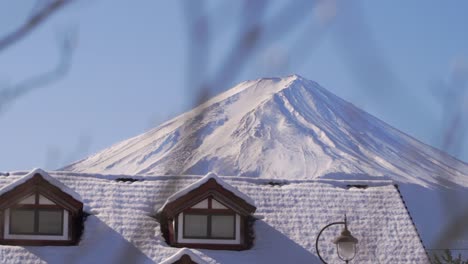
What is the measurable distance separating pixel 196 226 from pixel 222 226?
0.48 meters

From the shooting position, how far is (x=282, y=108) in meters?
76.2

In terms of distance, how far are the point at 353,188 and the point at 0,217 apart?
24.5ft

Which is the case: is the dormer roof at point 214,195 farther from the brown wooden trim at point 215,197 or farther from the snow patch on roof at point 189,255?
the snow patch on roof at point 189,255

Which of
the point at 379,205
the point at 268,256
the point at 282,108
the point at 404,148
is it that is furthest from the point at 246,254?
the point at 282,108

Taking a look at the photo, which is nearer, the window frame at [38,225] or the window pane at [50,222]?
the window frame at [38,225]

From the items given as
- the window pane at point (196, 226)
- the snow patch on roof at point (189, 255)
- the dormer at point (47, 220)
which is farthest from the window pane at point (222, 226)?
the dormer at point (47, 220)

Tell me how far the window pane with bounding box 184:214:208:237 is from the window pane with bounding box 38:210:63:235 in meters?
2.24

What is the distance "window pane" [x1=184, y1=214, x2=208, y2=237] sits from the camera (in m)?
19.2

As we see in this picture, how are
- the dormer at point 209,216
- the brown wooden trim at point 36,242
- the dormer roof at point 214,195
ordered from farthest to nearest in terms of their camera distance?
the dormer at point 209,216, the dormer roof at point 214,195, the brown wooden trim at point 36,242

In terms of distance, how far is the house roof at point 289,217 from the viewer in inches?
745

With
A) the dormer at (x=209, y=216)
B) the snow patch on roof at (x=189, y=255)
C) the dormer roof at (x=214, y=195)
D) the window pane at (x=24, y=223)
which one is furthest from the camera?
the dormer at (x=209, y=216)

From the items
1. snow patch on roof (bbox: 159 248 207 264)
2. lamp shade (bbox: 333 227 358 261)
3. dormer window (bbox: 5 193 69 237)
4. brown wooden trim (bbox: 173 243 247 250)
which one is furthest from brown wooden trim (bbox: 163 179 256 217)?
lamp shade (bbox: 333 227 358 261)

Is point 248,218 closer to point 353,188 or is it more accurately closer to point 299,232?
point 299,232

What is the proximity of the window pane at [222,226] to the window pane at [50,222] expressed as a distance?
8.91 ft
